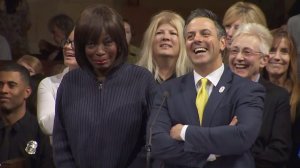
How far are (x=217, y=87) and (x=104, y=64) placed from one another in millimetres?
554

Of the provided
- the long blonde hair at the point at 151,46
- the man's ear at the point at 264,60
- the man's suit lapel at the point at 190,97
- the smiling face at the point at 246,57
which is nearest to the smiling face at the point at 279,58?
the man's ear at the point at 264,60

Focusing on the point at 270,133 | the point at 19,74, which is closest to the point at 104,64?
the point at 270,133

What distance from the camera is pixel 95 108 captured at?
149 inches

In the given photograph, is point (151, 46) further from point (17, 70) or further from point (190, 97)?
point (190, 97)

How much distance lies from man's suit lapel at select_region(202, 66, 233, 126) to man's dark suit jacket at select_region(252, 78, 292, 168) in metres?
0.69

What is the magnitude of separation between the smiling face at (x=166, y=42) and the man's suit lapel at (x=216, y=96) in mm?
1006

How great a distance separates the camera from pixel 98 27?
381 cm

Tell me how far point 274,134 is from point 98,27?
123 cm

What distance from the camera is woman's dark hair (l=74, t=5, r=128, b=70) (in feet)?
12.5

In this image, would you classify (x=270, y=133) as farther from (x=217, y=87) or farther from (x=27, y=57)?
(x=27, y=57)

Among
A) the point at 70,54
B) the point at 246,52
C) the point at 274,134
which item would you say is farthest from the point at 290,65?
the point at 70,54

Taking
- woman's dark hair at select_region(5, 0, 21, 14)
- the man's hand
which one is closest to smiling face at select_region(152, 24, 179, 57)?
the man's hand

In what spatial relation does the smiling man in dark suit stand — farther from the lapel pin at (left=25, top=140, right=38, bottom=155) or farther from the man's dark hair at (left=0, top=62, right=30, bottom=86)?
the man's dark hair at (left=0, top=62, right=30, bottom=86)

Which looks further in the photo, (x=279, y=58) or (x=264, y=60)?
(x=279, y=58)
